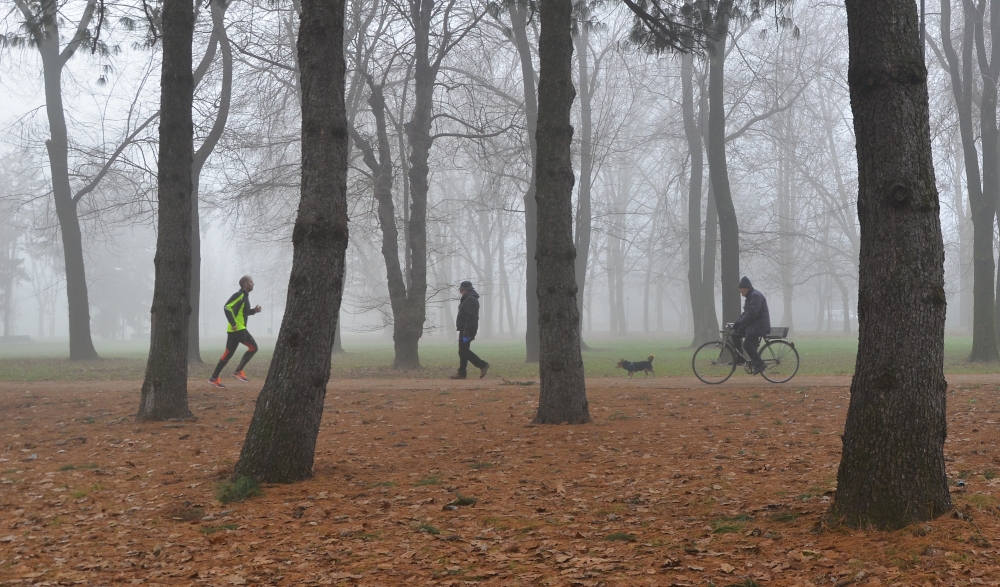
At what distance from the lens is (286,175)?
61.8 ft

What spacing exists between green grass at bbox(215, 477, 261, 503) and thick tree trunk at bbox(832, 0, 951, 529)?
3.98 metres

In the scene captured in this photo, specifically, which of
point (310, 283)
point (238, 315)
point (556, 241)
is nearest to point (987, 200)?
point (556, 241)

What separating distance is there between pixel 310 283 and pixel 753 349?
366 inches

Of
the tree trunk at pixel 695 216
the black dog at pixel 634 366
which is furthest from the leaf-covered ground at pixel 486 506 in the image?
the tree trunk at pixel 695 216

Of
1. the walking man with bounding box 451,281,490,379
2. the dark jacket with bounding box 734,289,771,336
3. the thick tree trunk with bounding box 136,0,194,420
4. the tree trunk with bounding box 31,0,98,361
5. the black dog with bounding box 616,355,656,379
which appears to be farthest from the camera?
the tree trunk with bounding box 31,0,98,361

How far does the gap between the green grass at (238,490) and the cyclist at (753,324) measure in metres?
9.46

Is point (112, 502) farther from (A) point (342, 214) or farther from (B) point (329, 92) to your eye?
(B) point (329, 92)

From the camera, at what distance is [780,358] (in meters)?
13.7

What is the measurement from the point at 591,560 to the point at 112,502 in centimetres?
373

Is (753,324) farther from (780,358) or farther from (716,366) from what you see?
(716,366)

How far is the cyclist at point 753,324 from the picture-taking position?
43.9ft

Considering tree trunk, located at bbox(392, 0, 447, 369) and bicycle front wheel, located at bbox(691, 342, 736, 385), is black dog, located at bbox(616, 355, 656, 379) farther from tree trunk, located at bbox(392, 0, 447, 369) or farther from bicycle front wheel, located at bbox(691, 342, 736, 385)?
tree trunk, located at bbox(392, 0, 447, 369)

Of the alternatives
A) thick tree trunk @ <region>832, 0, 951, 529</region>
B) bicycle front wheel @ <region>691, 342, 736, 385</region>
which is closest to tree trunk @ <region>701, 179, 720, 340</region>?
bicycle front wheel @ <region>691, 342, 736, 385</region>

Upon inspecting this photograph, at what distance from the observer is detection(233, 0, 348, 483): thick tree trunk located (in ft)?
20.9
